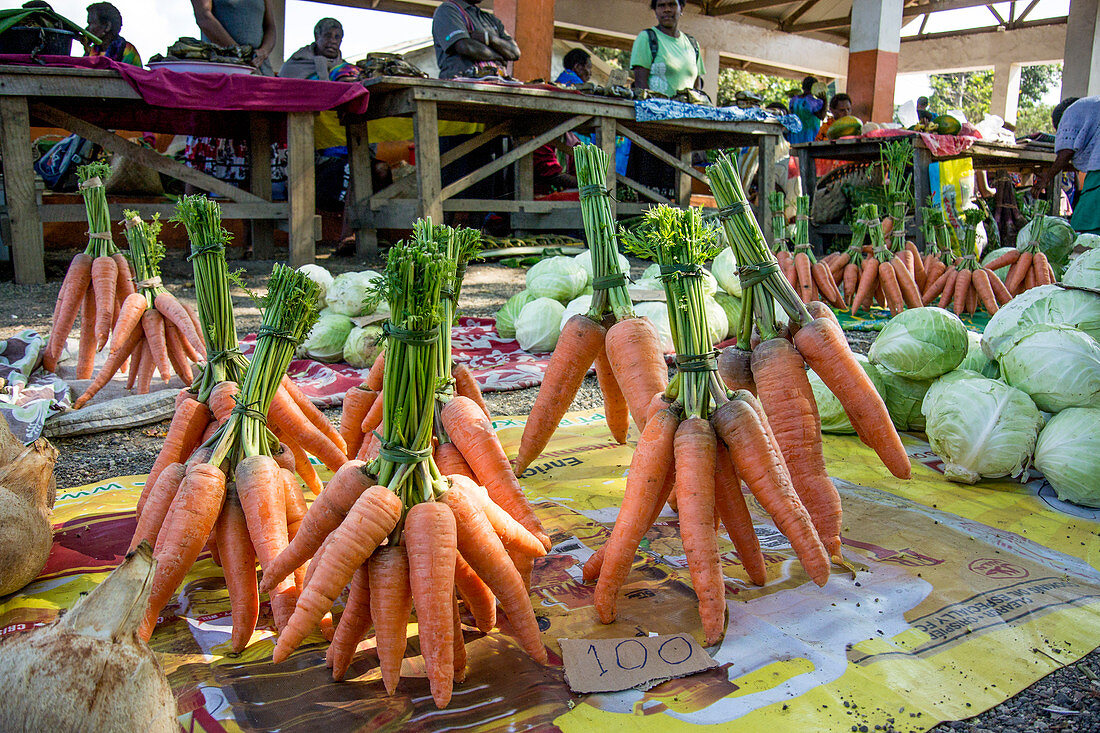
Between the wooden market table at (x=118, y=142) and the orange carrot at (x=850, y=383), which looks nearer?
the orange carrot at (x=850, y=383)

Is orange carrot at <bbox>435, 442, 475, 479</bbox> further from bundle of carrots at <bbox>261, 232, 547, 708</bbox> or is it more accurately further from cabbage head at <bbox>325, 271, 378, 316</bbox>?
cabbage head at <bbox>325, 271, 378, 316</bbox>

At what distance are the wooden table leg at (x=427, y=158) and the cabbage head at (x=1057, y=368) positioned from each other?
438 cm

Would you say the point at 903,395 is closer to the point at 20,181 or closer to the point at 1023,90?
the point at 20,181

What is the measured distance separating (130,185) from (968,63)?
57.9ft

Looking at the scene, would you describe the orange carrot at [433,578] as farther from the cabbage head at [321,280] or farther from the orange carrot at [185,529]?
the cabbage head at [321,280]

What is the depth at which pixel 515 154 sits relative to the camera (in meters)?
6.69

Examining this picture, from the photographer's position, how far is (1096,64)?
1378 centimetres

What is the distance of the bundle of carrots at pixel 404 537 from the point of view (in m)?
1.44

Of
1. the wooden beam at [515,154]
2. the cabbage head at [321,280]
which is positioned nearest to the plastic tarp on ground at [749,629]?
the cabbage head at [321,280]

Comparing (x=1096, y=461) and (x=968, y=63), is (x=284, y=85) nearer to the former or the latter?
(x=1096, y=461)

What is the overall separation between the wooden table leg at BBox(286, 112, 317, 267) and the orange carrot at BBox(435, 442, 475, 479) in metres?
4.63

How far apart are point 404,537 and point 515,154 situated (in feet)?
18.6

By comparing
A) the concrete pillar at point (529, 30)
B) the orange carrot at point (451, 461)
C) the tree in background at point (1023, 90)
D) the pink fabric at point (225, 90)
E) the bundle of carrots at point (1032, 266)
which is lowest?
the orange carrot at point (451, 461)

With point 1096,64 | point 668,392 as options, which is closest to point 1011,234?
point 1096,64
